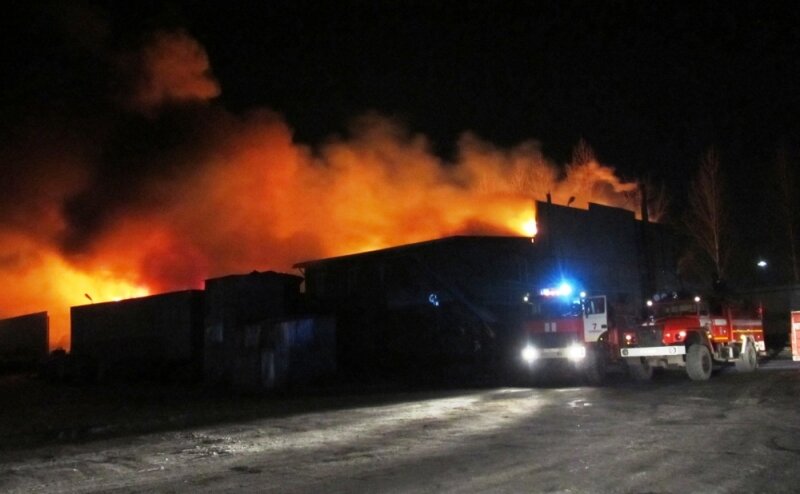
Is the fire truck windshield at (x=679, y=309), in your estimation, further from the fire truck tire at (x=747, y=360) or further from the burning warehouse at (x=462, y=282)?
the burning warehouse at (x=462, y=282)

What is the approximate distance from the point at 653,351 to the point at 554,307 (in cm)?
296

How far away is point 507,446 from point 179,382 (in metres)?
19.3

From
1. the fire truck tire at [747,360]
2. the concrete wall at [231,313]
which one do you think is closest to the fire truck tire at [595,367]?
the fire truck tire at [747,360]

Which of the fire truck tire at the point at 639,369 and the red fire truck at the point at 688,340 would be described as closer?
the red fire truck at the point at 688,340

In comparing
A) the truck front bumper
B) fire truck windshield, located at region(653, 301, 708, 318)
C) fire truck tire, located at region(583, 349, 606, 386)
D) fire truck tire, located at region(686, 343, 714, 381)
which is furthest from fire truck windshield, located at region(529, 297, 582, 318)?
fire truck tire, located at region(686, 343, 714, 381)

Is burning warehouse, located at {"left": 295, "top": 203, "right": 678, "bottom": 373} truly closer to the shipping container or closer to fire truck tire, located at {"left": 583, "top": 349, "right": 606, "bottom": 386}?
the shipping container

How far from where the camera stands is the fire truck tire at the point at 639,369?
1977 cm

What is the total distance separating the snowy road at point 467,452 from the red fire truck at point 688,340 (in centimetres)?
390

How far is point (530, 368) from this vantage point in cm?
2141

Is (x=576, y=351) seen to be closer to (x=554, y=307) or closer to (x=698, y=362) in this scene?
(x=554, y=307)

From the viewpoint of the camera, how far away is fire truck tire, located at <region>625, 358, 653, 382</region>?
778 inches

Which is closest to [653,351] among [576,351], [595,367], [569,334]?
[595,367]

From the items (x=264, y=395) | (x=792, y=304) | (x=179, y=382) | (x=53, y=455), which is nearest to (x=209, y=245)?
(x=179, y=382)

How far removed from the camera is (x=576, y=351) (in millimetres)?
20062
